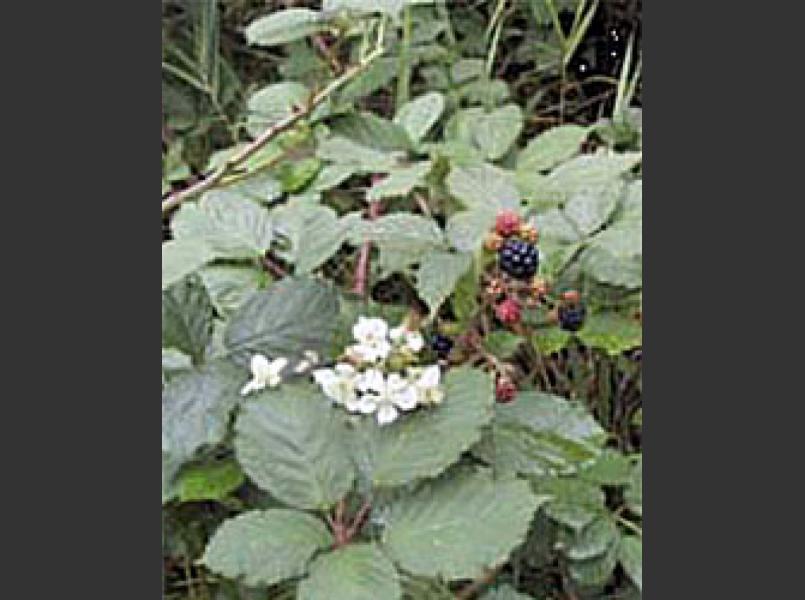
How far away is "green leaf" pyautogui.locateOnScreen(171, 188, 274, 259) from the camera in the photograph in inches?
38.5

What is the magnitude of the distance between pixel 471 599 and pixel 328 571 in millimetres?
138

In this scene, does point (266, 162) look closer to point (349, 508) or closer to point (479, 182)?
point (479, 182)

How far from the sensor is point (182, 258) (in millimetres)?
927

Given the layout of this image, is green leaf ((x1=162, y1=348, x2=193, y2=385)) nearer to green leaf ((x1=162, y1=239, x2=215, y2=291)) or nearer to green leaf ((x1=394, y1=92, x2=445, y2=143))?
green leaf ((x1=162, y1=239, x2=215, y2=291))

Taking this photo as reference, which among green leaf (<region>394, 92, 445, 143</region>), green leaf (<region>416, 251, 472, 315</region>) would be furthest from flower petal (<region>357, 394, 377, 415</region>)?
green leaf (<region>394, 92, 445, 143</region>)

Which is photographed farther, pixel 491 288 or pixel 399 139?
pixel 399 139

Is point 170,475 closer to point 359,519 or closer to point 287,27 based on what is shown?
point 359,519

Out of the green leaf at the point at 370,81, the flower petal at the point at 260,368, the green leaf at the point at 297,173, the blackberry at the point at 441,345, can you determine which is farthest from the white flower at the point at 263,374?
the green leaf at the point at 370,81

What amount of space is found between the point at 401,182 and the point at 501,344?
0.16 m

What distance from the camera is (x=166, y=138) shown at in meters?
1.49

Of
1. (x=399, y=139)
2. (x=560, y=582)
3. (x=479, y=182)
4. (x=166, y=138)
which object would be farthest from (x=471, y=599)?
(x=166, y=138)

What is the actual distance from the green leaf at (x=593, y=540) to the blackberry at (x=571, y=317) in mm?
133

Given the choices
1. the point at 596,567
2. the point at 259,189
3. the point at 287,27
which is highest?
the point at 287,27

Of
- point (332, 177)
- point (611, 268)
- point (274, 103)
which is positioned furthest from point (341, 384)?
point (274, 103)
